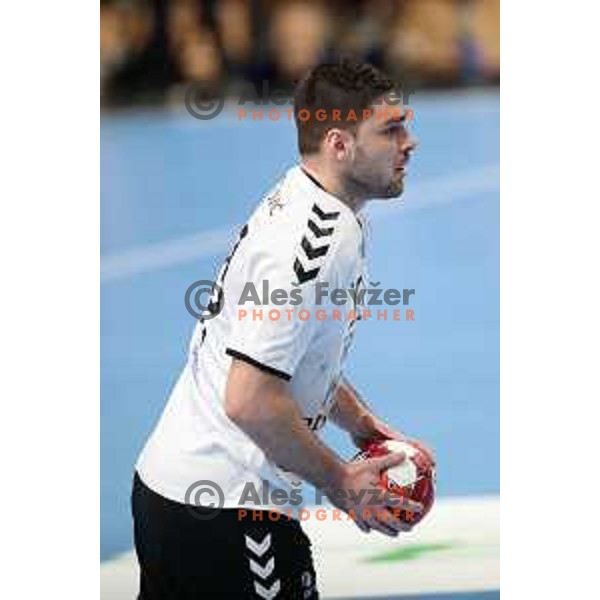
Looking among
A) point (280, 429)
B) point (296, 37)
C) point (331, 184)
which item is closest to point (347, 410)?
point (280, 429)

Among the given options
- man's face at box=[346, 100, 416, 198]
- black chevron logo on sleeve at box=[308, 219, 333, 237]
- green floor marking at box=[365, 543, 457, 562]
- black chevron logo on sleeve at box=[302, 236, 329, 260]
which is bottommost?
green floor marking at box=[365, 543, 457, 562]

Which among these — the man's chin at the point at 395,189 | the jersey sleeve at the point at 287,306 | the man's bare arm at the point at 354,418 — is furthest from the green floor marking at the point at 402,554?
the man's chin at the point at 395,189

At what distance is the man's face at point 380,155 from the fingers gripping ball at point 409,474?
593 millimetres

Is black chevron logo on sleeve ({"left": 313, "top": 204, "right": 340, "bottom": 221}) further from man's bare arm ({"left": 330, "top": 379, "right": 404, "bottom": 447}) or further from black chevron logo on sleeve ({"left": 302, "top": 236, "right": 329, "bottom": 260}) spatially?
man's bare arm ({"left": 330, "top": 379, "right": 404, "bottom": 447})

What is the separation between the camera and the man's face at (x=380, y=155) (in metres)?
3.32

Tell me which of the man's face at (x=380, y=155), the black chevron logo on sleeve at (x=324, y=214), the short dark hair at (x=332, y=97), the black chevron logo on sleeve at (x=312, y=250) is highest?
the short dark hair at (x=332, y=97)

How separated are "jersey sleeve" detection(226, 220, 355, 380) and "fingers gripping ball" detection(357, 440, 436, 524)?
0.40 m

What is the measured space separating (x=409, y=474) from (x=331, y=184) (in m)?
0.70

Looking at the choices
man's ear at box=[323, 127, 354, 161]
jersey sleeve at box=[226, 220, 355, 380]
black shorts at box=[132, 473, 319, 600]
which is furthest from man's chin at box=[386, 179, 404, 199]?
black shorts at box=[132, 473, 319, 600]

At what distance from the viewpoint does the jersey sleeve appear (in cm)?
309

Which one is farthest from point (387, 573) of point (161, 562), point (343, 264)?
point (343, 264)

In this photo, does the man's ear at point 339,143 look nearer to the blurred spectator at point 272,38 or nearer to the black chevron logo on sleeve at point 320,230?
the black chevron logo on sleeve at point 320,230

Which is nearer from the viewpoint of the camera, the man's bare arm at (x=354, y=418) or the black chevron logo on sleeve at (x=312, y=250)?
the black chevron logo on sleeve at (x=312, y=250)
